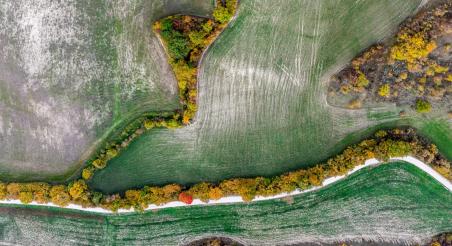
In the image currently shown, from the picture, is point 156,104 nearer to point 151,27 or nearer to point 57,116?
point 151,27

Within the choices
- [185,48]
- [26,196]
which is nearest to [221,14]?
[185,48]

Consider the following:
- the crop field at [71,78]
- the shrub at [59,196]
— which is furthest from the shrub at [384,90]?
the shrub at [59,196]

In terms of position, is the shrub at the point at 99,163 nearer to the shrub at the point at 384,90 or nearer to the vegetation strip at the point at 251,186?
the vegetation strip at the point at 251,186

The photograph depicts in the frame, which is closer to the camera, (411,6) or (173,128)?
(411,6)

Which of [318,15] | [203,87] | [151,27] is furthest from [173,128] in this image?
[318,15]

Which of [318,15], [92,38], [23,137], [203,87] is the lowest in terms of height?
[23,137]

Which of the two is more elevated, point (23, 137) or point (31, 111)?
point (31, 111)

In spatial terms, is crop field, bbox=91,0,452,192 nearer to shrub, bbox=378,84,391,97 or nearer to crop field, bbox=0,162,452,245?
shrub, bbox=378,84,391,97
